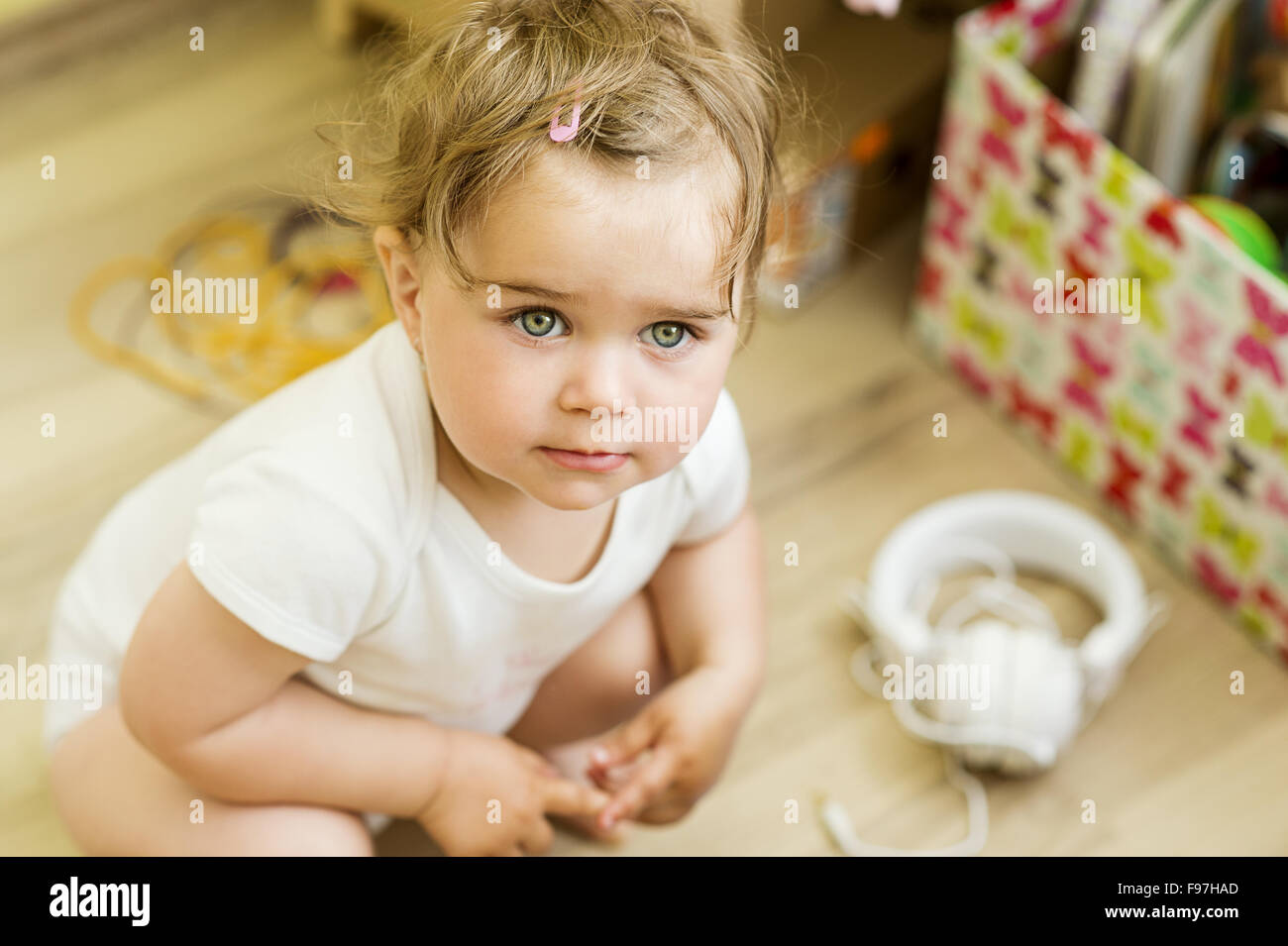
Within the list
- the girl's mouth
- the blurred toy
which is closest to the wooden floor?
the blurred toy

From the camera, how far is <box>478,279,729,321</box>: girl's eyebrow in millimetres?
624

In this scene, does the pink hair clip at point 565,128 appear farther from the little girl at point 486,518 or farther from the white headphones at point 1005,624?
the white headphones at point 1005,624

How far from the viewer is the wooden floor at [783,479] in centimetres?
104

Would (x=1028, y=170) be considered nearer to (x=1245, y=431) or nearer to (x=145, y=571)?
(x=1245, y=431)

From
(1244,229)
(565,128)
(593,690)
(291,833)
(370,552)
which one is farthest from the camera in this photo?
(1244,229)

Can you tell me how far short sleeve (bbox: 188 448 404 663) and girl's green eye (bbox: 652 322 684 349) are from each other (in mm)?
177

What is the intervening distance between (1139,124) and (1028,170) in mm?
107

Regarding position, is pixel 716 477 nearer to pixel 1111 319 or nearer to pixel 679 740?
pixel 679 740

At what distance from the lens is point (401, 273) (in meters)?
0.70

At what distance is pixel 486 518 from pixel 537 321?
6.7 inches

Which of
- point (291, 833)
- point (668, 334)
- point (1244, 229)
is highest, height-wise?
point (1244, 229)

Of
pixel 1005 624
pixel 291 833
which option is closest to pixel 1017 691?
pixel 1005 624

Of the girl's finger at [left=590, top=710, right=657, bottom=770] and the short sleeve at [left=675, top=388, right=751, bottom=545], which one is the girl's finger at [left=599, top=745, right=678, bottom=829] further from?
the short sleeve at [left=675, top=388, right=751, bottom=545]

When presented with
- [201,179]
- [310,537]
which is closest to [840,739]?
[310,537]
